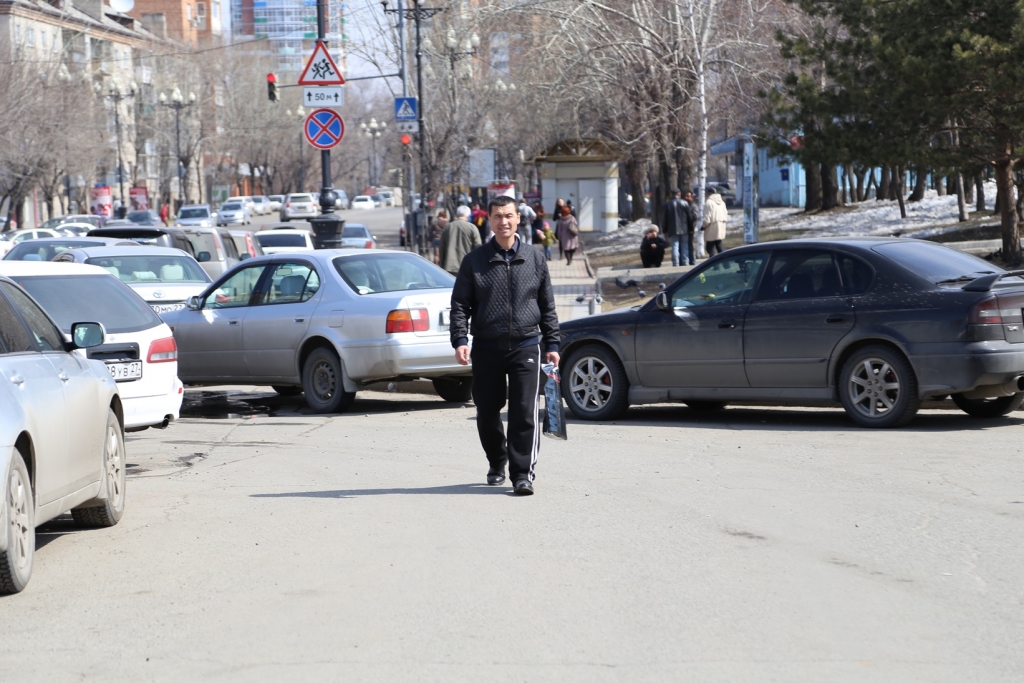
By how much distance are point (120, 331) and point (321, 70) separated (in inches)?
448

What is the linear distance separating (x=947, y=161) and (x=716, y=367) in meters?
14.4

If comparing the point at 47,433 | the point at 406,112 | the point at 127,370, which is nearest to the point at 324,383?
the point at 127,370

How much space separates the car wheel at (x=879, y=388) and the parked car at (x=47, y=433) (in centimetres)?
581

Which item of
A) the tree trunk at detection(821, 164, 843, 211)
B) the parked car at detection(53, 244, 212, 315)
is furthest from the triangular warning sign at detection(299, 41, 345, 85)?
the tree trunk at detection(821, 164, 843, 211)

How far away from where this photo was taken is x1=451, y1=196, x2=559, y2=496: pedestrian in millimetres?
8430

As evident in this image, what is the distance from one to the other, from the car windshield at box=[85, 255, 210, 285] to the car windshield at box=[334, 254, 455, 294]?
371 centimetres

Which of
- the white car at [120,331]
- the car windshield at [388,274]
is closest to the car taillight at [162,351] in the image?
the white car at [120,331]

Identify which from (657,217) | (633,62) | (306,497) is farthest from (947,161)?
(657,217)

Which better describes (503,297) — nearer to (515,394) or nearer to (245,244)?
(515,394)

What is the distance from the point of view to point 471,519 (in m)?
7.68

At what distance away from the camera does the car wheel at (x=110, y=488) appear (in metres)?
7.64

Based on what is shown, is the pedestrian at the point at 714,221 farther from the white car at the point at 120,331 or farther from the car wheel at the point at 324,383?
the white car at the point at 120,331

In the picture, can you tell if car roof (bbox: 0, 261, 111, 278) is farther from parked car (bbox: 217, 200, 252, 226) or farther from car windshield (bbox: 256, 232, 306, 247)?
parked car (bbox: 217, 200, 252, 226)

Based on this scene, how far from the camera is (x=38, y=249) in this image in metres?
23.1
